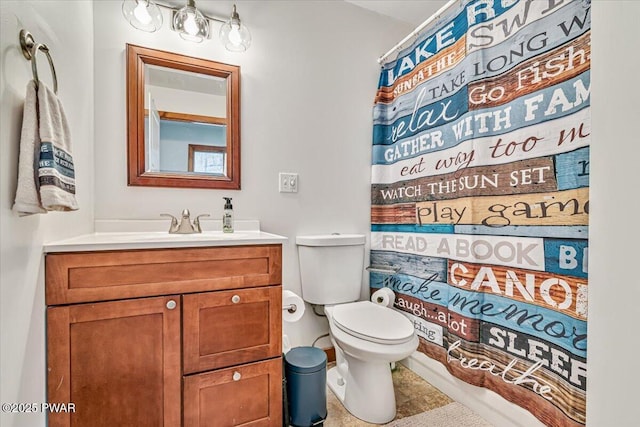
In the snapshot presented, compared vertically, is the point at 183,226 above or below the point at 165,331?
above

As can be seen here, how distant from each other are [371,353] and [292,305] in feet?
1.37

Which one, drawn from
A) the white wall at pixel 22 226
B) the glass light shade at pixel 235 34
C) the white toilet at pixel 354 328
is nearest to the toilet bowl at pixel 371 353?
the white toilet at pixel 354 328

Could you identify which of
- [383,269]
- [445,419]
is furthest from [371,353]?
[383,269]

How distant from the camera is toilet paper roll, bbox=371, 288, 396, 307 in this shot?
1796 millimetres

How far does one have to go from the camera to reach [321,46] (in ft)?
6.05

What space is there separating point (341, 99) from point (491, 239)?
3.94 ft

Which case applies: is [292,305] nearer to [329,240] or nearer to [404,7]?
[329,240]

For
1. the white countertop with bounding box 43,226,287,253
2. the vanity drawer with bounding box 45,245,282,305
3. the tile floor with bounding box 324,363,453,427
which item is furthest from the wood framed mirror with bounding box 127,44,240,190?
the tile floor with bounding box 324,363,453,427

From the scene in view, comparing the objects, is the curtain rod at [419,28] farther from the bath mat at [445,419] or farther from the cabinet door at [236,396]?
the bath mat at [445,419]

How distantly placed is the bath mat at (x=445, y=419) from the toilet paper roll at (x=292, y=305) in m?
0.64

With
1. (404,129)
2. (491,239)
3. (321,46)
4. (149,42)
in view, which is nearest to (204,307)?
(491,239)

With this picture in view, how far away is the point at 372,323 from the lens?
1.42m

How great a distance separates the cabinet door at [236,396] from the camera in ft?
3.51

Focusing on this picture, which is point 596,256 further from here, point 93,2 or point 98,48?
point 93,2
